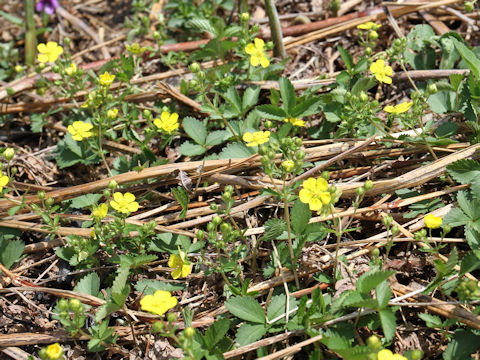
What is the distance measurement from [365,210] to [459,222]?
420 millimetres

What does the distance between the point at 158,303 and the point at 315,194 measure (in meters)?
Result: 0.77

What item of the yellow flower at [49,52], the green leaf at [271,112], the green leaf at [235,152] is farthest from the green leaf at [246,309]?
the yellow flower at [49,52]

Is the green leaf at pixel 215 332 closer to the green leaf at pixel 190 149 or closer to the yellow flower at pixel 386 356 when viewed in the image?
the yellow flower at pixel 386 356

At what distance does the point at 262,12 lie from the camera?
3.84 m

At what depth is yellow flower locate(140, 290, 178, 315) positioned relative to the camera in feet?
6.34

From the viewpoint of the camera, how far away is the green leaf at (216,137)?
2836 millimetres

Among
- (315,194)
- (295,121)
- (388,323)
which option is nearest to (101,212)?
(315,194)

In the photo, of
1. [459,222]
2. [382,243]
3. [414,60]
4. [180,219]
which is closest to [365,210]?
[382,243]

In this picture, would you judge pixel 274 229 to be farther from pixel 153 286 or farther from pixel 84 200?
pixel 84 200

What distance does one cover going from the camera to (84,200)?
2668 millimetres

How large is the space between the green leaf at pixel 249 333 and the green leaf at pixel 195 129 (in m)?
1.16

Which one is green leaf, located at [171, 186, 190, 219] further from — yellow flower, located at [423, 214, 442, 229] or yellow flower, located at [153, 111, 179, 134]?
yellow flower, located at [423, 214, 442, 229]

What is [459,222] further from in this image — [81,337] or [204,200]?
[81,337]

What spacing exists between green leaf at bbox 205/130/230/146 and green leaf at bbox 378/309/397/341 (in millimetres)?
1337
